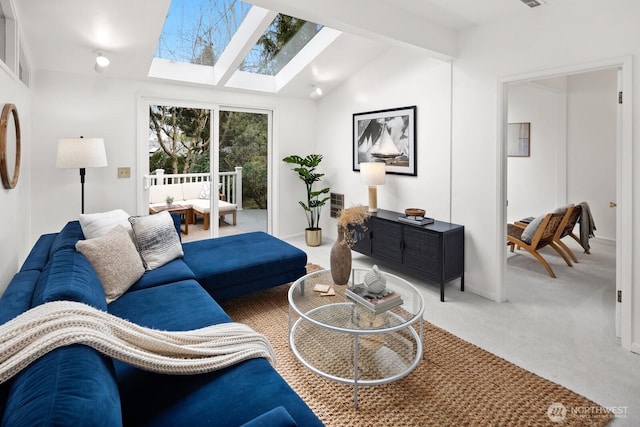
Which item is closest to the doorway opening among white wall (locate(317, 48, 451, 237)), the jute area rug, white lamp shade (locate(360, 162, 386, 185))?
white wall (locate(317, 48, 451, 237))

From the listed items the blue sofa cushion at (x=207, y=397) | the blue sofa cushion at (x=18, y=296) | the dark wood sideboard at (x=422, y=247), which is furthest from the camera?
the dark wood sideboard at (x=422, y=247)

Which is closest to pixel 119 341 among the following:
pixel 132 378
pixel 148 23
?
pixel 132 378

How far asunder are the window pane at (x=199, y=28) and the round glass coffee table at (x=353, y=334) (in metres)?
2.82

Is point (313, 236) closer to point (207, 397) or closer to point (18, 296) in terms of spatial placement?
point (18, 296)

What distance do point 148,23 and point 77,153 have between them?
1.34 m

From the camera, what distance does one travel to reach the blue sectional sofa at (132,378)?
0.90m

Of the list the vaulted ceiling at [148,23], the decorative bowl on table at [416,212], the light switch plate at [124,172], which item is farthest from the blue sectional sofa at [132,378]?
the decorative bowl on table at [416,212]

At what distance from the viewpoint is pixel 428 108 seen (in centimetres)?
396

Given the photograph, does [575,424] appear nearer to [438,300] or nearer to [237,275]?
[438,300]

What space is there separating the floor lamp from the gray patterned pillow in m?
0.89

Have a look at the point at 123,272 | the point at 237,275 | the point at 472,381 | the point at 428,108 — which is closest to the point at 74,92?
the point at 123,272

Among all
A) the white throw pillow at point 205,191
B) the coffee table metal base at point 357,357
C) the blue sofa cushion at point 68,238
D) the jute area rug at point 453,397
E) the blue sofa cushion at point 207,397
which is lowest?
the jute area rug at point 453,397

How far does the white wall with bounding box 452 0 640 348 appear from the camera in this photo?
2.47m

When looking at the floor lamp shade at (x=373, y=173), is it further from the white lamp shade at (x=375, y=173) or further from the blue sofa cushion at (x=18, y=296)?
the blue sofa cushion at (x=18, y=296)
